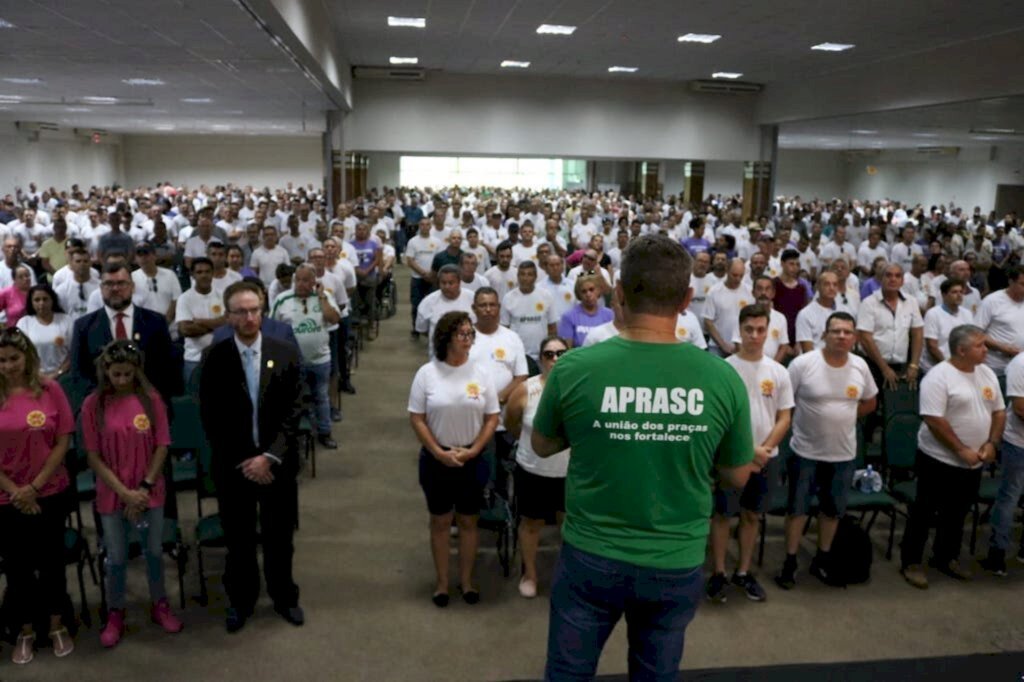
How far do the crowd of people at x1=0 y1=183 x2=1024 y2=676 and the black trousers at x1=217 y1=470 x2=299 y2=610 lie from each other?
0.01m

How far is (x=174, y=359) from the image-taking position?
5379mm

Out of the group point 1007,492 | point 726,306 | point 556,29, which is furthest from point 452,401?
point 556,29

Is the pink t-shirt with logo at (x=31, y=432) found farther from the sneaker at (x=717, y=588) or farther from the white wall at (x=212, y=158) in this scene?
the white wall at (x=212, y=158)

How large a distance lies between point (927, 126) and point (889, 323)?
492 inches

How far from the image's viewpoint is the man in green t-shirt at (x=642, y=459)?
5.79ft

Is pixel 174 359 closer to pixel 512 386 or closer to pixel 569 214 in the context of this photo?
pixel 512 386

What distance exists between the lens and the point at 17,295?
6258 mm

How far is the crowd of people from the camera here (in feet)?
5.95

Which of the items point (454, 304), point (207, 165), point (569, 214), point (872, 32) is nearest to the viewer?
point (454, 304)

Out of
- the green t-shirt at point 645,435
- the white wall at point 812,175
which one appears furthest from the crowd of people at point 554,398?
the white wall at point 812,175

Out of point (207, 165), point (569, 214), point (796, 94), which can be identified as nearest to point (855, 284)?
point (569, 214)

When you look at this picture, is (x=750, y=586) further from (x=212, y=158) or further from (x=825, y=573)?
(x=212, y=158)

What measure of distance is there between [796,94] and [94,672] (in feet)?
54.2

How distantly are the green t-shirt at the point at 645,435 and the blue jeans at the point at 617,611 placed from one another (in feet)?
0.11
